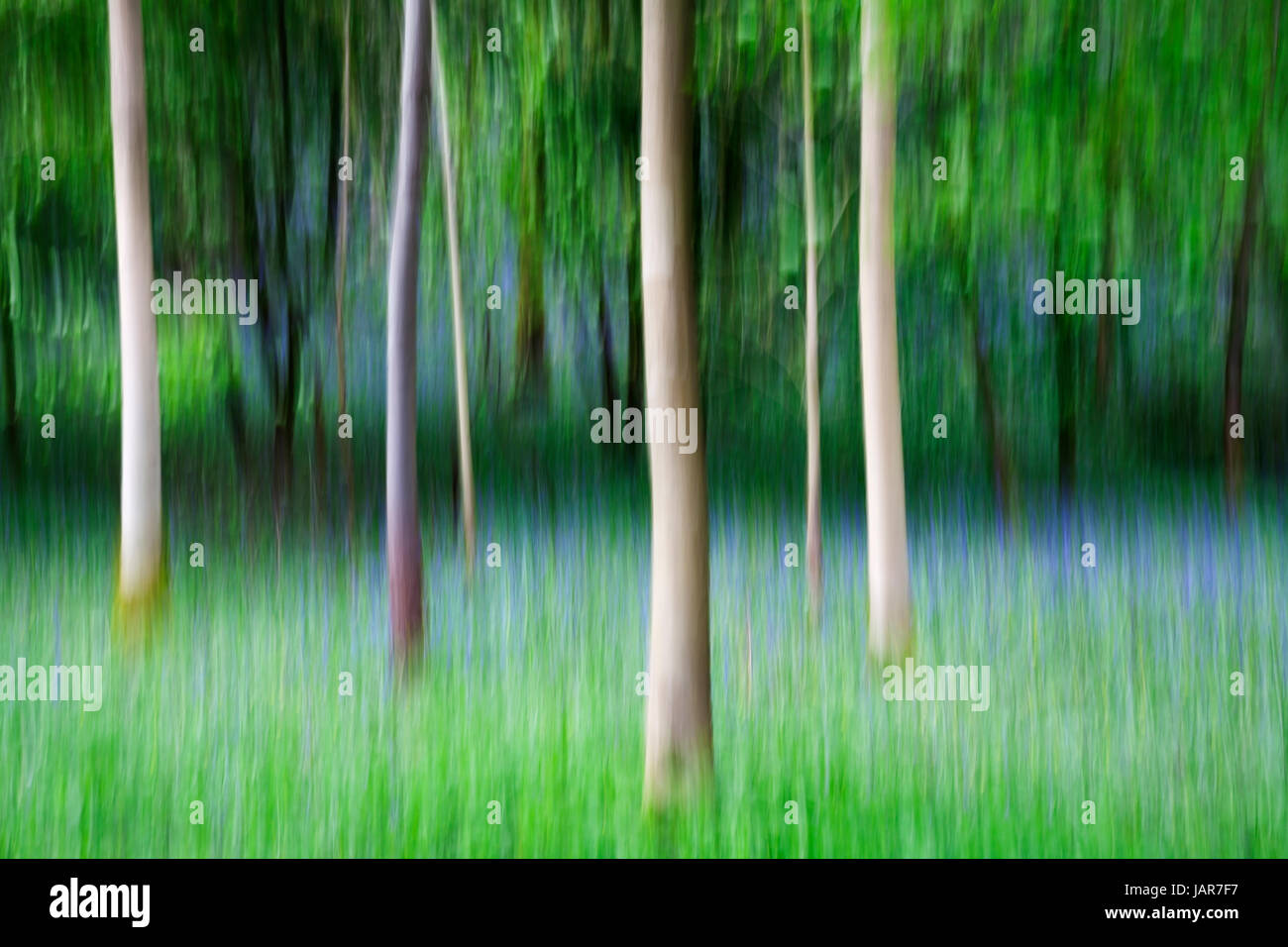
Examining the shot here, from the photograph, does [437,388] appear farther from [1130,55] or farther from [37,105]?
[1130,55]

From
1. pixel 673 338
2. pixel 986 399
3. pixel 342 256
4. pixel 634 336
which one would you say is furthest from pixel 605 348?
pixel 673 338

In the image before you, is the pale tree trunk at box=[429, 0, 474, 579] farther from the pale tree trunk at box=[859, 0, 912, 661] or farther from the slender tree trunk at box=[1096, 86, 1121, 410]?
the slender tree trunk at box=[1096, 86, 1121, 410]

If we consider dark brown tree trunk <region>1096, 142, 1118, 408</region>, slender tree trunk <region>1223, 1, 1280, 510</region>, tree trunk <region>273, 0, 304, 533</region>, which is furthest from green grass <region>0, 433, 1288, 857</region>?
dark brown tree trunk <region>1096, 142, 1118, 408</region>

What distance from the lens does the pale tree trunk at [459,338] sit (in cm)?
693

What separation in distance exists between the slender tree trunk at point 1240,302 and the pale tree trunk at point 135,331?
6428 mm

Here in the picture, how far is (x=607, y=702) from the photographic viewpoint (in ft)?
17.3

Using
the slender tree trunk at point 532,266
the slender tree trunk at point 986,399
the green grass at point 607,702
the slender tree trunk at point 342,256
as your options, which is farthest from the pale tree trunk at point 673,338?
the slender tree trunk at point 532,266

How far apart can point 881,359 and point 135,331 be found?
4.02 meters

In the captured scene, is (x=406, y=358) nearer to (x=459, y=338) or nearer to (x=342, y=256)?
(x=459, y=338)

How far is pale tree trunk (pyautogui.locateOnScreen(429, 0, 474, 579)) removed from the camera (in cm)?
693

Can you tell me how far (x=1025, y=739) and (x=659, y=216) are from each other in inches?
108

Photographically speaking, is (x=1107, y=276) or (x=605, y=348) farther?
(x=605, y=348)

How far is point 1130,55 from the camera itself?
7152 mm

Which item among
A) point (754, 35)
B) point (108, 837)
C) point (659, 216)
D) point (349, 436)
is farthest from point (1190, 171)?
point (108, 837)
